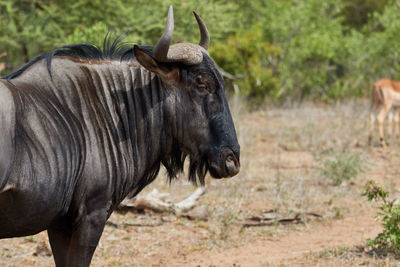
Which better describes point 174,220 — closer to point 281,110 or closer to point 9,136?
point 9,136

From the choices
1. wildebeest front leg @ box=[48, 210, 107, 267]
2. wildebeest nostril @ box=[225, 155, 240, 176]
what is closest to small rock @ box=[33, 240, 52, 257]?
wildebeest front leg @ box=[48, 210, 107, 267]

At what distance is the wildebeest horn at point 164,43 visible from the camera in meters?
3.31

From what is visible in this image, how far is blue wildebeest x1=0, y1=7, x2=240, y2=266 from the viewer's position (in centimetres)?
294

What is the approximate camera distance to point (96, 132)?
3.34 metres

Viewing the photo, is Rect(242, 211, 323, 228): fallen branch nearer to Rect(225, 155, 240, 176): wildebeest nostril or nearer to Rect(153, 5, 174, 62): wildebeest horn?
Rect(225, 155, 240, 176): wildebeest nostril

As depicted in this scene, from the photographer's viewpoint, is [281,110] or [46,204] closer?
[46,204]

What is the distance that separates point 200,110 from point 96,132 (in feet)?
2.22

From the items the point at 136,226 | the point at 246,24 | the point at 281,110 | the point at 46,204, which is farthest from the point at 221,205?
the point at 246,24

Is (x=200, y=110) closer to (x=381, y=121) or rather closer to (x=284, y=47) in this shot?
(x=381, y=121)

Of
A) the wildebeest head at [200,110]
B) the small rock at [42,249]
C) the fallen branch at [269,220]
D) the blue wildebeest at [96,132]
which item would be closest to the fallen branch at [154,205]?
the fallen branch at [269,220]

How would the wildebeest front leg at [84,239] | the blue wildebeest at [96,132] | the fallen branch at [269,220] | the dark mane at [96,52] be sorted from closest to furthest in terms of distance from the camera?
the blue wildebeest at [96,132], the wildebeest front leg at [84,239], the dark mane at [96,52], the fallen branch at [269,220]

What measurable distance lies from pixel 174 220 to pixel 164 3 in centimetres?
723

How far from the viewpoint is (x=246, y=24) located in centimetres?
2409

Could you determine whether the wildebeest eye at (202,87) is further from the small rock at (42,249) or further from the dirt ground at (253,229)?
the small rock at (42,249)
